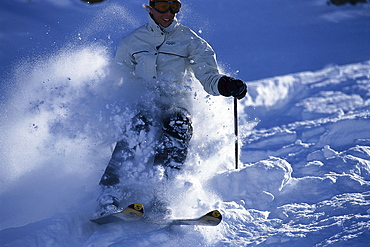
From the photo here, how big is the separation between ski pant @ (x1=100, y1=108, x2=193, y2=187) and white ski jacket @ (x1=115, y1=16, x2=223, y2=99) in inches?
15.1

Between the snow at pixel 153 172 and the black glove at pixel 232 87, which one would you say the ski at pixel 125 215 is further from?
the black glove at pixel 232 87

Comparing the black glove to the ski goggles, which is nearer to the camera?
the black glove

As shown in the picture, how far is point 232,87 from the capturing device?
296 cm

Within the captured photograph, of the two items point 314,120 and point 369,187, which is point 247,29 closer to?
point 314,120

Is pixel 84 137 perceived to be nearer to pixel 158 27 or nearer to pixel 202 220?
pixel 158 27

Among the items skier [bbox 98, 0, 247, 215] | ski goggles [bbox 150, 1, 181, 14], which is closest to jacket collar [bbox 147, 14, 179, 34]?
skier [bbox 98, 0, 247, 215]

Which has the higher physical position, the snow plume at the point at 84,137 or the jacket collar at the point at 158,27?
the jacket collar at the point at 158,27

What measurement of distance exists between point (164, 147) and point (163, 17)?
120 centimetres

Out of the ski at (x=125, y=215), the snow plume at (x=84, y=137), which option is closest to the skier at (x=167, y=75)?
the snow plume at (x=84, y=137)

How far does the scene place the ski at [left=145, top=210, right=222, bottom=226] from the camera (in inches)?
93.7

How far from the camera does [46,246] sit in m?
2.27

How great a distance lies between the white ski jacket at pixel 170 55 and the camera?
3197 millimetres

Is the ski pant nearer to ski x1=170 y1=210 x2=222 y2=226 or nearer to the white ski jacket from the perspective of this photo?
the white ski jacket

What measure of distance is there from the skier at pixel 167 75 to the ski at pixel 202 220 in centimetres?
50
